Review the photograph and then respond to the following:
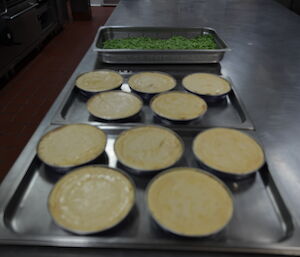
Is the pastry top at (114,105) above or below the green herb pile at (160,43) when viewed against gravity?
below

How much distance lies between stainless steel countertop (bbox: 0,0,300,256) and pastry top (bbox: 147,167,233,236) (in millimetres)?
70

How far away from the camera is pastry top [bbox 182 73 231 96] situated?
125 cm

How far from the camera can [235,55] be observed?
5.42 feet

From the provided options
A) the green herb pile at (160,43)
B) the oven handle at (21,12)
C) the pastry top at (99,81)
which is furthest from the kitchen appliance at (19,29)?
the pastry top at (99,81)

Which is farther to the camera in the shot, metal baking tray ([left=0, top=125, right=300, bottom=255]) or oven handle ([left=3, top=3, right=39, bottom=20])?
oven handle ([left=3, top=3, right=39, bottom=20])

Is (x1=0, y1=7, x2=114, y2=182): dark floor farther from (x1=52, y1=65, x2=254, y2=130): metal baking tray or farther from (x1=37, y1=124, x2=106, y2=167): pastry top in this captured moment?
(x1=37, y1=124, x2=106, y2=167): pastry top

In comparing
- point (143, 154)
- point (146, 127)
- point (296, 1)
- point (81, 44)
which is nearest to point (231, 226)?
point (143, 154)

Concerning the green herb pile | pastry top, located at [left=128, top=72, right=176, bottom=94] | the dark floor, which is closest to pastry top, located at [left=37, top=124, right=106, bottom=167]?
pastry top, located at [left=128, top=72, right=176, bottom=94]

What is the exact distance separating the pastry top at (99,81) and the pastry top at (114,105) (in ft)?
0.21

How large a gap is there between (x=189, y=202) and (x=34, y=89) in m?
2.79

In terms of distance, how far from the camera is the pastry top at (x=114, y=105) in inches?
43.2

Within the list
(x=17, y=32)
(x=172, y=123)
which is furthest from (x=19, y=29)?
(x=172, y=123)

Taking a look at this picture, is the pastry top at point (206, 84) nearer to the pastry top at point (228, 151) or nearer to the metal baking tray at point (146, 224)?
the pastry top at point (228, 151)

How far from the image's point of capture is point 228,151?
925 mm
